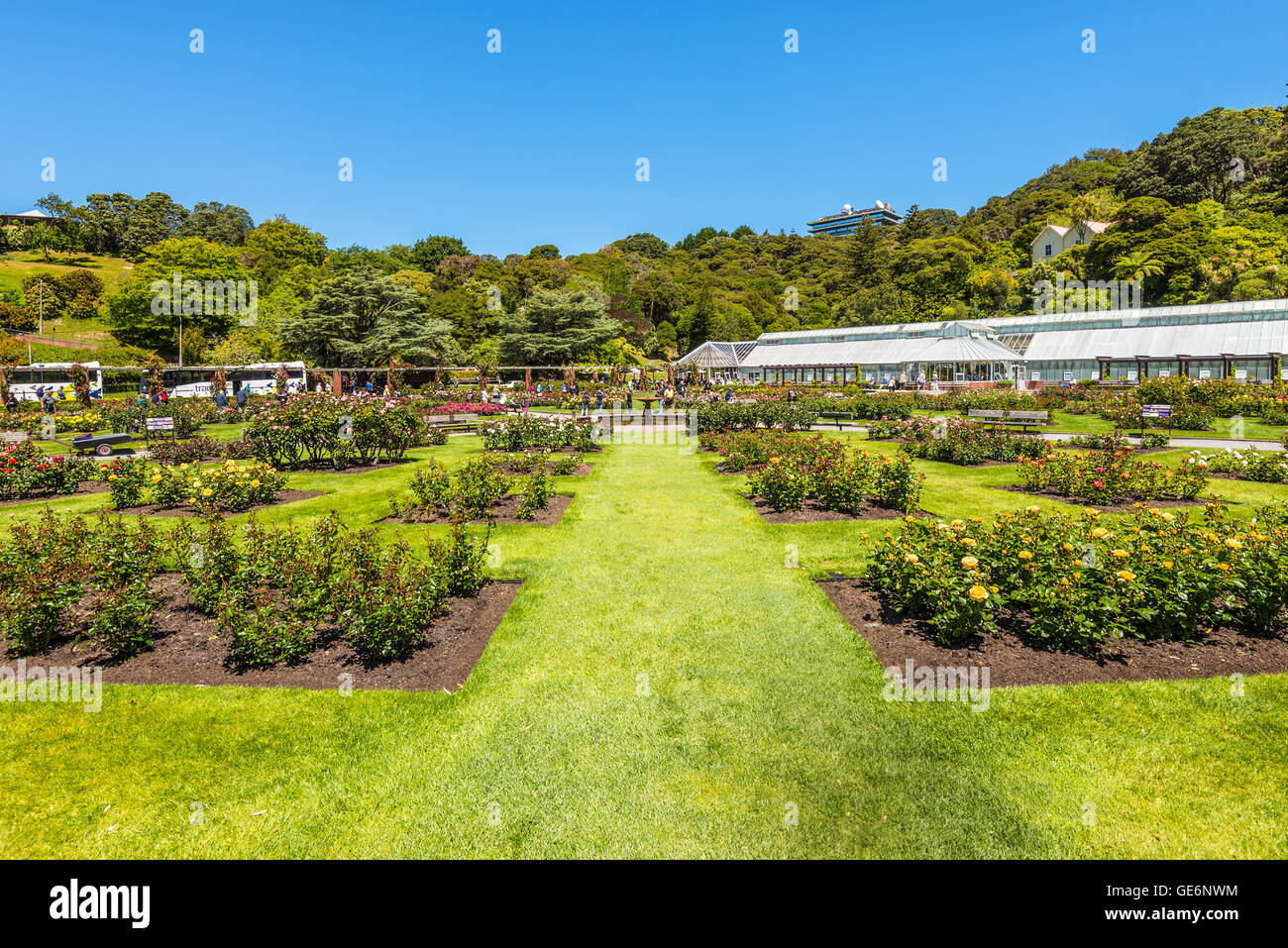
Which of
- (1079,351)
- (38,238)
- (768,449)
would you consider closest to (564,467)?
(768,449)

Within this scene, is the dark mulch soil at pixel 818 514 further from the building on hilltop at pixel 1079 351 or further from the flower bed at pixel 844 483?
the building on hilltop at pixel 1079 351

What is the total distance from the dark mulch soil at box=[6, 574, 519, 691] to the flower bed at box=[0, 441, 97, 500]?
367 inches

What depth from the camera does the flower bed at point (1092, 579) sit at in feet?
17.0

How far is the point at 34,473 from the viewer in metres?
12.1

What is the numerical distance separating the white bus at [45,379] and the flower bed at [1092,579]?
44.0 meters

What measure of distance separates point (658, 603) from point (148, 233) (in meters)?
119

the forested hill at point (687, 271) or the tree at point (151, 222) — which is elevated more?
the tree at point (151, 222)

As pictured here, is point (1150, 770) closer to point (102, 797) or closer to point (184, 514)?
point (102, 797)

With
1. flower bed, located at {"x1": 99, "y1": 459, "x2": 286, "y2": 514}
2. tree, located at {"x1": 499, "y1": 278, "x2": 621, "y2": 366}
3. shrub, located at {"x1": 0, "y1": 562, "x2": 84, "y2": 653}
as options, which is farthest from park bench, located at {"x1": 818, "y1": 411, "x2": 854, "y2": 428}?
tree, located at {"x1": 499, "y1": 278, "x2": 621, "y2": 366}

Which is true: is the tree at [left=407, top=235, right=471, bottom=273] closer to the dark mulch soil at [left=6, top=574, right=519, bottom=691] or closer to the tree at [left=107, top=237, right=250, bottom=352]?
the tree at [left=107, top=237, right=250, bottom=352]

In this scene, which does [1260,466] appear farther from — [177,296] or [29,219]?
[29,219]

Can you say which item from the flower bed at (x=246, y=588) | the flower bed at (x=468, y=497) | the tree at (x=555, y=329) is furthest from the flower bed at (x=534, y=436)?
the tree at (x=555, y=329)
